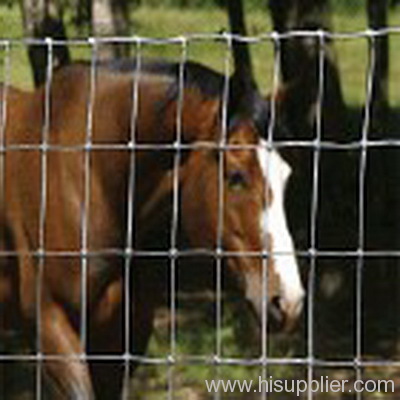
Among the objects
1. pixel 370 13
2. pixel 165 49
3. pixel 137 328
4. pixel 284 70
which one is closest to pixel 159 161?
pixel 137 328

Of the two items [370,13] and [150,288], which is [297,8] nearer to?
[370,13]

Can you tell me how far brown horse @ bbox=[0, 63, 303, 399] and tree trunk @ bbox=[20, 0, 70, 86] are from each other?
1456 millimetres

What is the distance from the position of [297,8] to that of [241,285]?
3.02 meters

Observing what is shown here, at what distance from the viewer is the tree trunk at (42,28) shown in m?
6.34

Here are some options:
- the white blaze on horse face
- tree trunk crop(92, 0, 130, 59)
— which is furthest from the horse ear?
tree trunk crop(92, 0, 130, 59)

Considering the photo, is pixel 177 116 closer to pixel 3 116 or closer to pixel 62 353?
pixel 3 116

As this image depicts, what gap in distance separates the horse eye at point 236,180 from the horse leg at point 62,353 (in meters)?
0.78

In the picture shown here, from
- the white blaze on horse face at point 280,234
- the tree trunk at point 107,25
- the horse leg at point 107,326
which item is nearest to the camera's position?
the white blaze on horse face at point 280,234

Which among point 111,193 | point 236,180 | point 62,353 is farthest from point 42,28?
point 236,180

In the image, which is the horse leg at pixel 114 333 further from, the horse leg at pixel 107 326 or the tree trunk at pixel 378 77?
the tree trunk at pixel 378 77

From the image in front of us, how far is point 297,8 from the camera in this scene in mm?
7207

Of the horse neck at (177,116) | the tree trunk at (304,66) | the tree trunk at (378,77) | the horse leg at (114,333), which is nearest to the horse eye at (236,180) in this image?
the horse neck at (177,116)

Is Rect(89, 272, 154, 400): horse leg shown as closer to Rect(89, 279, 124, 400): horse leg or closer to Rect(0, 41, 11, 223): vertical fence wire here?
Rect(89, 279, 124, 400): horse leg

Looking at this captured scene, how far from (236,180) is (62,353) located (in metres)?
0.85
